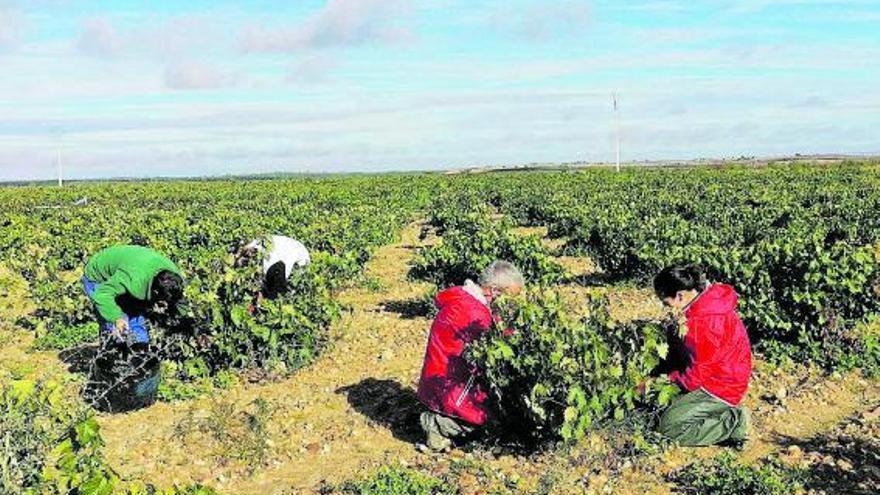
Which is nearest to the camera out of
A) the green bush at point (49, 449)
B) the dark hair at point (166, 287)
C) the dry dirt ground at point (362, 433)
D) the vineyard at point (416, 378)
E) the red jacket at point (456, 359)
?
the green bush at point (49, 449)

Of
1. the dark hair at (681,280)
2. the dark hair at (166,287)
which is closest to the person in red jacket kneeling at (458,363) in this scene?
the dark hair at (681,280)

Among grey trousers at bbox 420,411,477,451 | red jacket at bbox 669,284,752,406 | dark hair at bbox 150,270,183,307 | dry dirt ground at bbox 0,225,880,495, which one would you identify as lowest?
dry dirt ground at bbox 0,225,880,495

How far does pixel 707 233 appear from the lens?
42.6 feet

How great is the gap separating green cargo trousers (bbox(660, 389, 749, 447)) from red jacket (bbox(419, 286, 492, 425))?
1.41m

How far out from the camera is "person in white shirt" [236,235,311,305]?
8.26m

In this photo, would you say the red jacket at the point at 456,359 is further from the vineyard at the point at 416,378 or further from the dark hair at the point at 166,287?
the dark hair at the point at 166,287

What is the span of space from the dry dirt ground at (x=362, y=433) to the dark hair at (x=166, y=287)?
39.7 inches

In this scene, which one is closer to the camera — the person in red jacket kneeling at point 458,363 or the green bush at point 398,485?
the green bush at point 398,485

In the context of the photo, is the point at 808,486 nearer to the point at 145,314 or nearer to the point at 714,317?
the point at 714,317

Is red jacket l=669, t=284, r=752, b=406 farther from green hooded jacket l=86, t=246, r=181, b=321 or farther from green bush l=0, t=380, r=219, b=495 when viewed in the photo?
green hooded jacket l=86, t=246, r=181, b=321

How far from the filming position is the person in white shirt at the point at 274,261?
27.1 ft

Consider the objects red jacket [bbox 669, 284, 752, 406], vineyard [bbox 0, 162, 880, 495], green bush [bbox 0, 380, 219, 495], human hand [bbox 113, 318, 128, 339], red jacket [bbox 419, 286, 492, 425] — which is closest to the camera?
green bush [bbox 0, 380, 219, 495]

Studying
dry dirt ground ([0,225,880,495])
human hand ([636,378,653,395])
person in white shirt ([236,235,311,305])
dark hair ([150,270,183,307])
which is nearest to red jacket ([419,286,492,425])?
dry dirt ground ([0,225,880,495])

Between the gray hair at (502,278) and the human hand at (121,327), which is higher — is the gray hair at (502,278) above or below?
above
